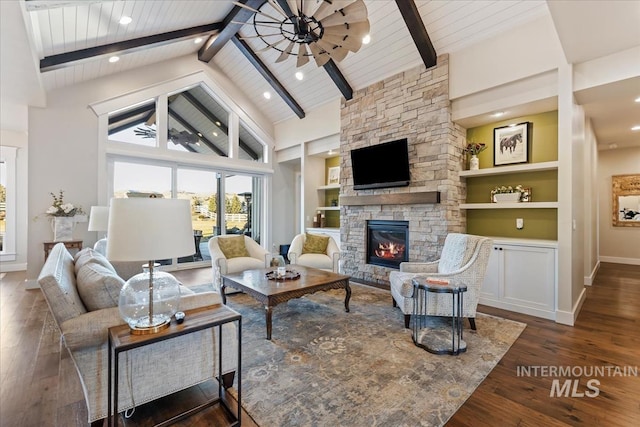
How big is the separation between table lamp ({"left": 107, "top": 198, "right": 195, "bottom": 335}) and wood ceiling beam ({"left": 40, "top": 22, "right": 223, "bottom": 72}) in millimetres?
4407

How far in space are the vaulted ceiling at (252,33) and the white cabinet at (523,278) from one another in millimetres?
2115

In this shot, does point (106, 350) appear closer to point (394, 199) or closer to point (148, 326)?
point (148, 326)

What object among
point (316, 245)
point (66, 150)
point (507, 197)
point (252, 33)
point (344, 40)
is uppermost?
point (252, 33)

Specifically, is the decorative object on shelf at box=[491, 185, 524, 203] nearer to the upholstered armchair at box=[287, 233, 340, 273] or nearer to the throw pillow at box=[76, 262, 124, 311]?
the upholstered armchair at box=[287, 233, 340, 273]

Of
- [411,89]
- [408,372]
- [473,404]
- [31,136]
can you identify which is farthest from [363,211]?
[31,136]

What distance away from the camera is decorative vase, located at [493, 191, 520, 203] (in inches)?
161

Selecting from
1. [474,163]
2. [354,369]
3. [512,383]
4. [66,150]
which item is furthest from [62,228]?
[474,163]

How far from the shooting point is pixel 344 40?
3062 mm

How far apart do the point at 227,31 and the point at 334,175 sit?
3.66 m

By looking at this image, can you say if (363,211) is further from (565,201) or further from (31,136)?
(31,136)

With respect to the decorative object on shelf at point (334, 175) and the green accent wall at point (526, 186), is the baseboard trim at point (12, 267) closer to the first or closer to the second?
the decorative object on shelf at point (334, 175)

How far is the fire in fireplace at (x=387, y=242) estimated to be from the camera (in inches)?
198

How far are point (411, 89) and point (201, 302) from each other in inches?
177

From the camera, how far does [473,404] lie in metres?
1.97
